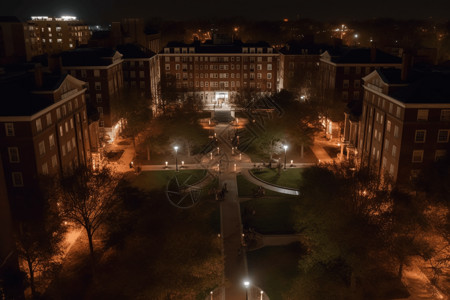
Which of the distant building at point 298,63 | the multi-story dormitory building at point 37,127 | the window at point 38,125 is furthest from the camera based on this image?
the distant building at point 298,63

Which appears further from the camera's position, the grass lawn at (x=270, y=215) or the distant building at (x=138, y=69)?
the distant building at (x=138, y=69)

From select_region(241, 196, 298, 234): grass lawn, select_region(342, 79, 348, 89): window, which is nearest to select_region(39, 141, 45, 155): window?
select_region(241, 196, 298, 234): grass lawn

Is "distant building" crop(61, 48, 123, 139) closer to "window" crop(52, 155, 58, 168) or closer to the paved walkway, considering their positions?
"window" crop(52, 155, 58, 168)

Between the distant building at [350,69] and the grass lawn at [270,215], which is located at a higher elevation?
the distant building at [350,69]

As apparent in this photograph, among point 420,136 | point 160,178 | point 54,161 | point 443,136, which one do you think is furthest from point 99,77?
point 443,136

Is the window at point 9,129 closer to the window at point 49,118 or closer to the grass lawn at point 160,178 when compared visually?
the window at point 49,118

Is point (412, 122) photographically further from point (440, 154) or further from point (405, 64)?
point (405, 64)

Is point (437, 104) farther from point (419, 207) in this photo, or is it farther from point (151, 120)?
point (151, 120)

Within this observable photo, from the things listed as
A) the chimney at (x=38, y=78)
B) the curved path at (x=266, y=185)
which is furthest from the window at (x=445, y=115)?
the chimney at (x=38, y=78)
